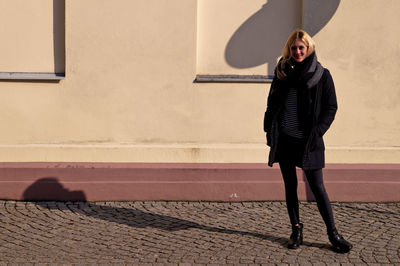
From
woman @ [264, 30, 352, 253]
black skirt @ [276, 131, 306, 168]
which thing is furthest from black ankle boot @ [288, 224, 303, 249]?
black skirt @ [276, 131, 306, 168]

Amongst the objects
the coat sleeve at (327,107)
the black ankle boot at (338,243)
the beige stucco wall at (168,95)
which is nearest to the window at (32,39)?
the beige stucco wall at (168,95)

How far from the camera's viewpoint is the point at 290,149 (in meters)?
5.11

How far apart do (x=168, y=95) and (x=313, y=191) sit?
7.84 ft

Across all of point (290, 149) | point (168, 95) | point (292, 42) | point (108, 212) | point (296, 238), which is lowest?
point (108, 212)

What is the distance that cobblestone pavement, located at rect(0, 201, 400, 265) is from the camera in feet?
16.3

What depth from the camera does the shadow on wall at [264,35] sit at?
698 centimetres

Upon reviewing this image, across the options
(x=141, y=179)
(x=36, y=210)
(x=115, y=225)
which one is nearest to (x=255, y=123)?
(x=141, y=179)

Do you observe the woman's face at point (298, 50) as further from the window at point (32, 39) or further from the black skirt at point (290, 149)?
the window at point (32, 39)

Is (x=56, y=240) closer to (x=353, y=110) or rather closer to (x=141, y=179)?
(x=141, y=179)

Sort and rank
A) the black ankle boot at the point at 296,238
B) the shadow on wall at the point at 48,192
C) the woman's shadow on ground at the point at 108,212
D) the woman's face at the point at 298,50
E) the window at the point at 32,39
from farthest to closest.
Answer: the window at the point at 32,39 → the shadow on wall at the point at 48,192 → the woman's shadow on ground at the point at 108,212 → the black ankle boot at the point at 296,238 → the woman's face at the point at 298,50

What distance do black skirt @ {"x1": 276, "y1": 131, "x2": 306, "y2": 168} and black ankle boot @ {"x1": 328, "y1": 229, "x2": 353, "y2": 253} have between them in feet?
2.11

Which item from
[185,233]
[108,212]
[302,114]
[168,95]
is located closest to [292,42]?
[302,114]

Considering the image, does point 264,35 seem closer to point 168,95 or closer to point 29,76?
point 168,95

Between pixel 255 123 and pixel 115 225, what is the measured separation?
2028mm
